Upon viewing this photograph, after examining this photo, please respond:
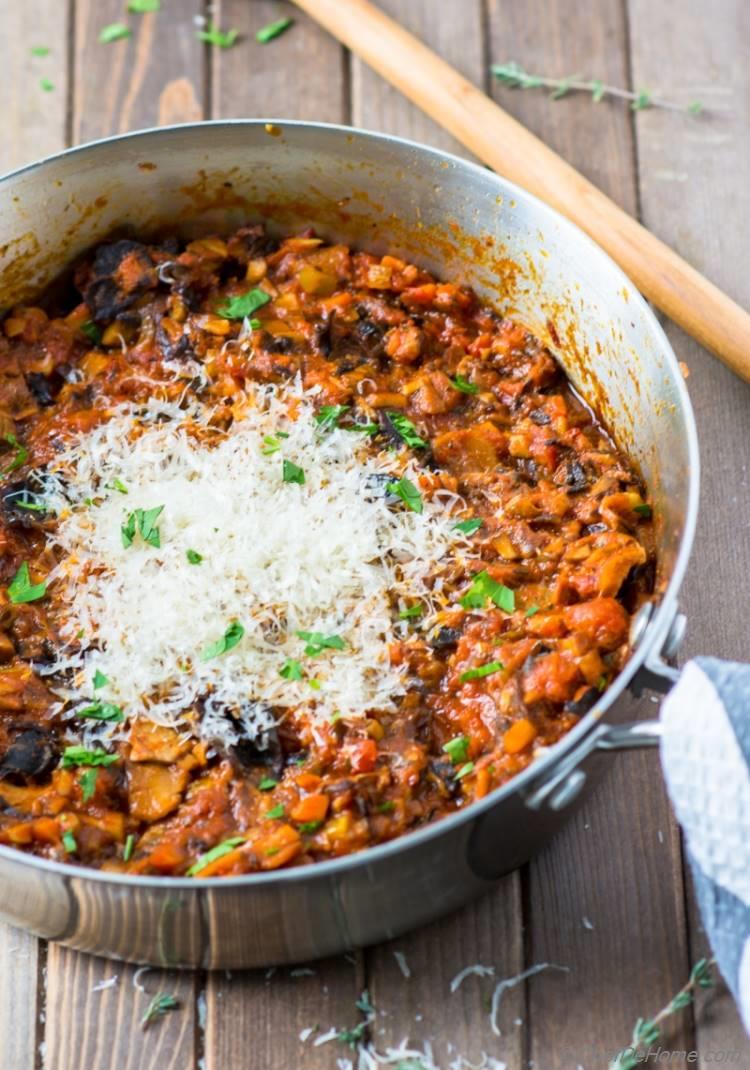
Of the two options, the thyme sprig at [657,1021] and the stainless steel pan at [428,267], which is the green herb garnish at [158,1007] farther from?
the thyme sprig at [657,1021]

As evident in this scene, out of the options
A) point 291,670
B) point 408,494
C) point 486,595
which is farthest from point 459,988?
point 408,494

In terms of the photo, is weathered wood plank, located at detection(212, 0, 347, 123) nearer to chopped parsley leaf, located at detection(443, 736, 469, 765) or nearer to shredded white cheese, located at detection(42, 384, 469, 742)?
shredded white cheese, located at detection(42, 384, 469, 742)

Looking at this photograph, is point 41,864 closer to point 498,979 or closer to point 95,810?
point 95,810

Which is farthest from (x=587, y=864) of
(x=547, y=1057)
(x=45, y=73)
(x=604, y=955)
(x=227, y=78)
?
(x=45, y=73)

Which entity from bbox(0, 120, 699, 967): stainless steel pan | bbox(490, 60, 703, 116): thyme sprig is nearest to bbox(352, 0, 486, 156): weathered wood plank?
bbox(490, 60, 703, 116): thyme sprig

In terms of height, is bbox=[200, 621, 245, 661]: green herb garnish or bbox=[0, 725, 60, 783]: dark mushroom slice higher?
bbox=[200, 621, 245, 661]: green herb garnish

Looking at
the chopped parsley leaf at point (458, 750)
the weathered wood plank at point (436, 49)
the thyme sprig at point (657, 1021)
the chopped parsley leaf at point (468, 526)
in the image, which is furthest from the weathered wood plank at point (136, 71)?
the thyme sprig at point (657, 1021)

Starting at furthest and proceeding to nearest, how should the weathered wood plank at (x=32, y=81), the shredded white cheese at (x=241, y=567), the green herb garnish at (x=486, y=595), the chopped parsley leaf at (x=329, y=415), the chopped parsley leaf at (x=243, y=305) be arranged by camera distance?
the weathered wood plank at (x=32, y=81) → the chopped parsley leaf at (x=243, y=305) → the chopped parsley leaf at (x=329, y=415) → the green herb garnish at (x=486, y=595) → the shredded white cheese at (x=241, y=567)
